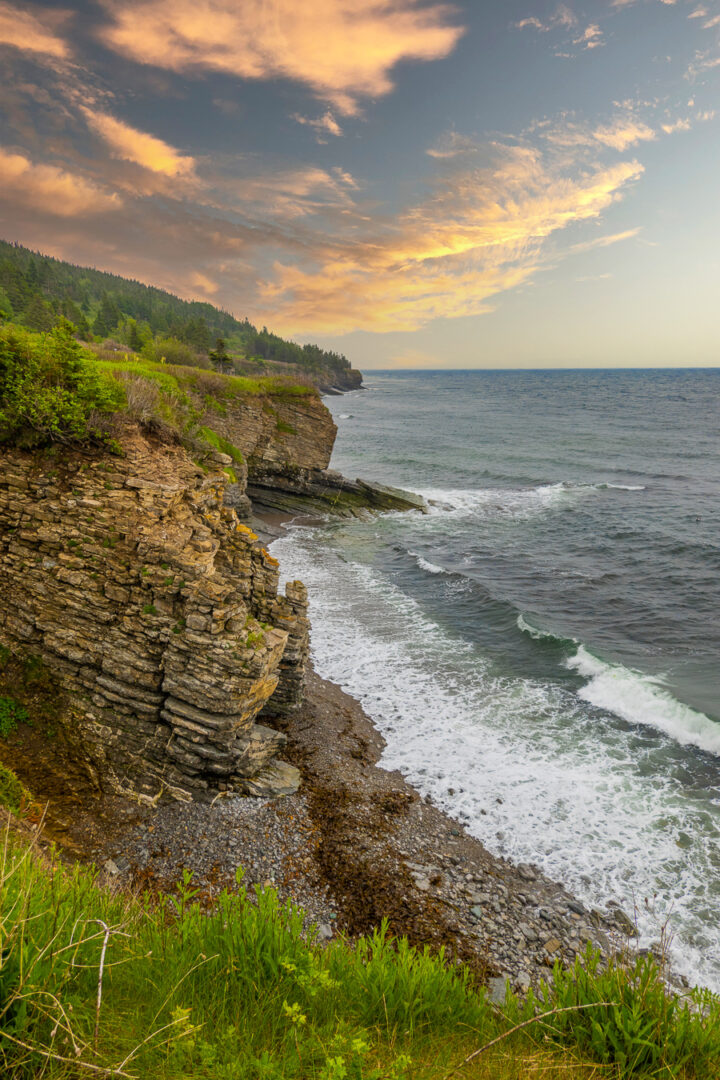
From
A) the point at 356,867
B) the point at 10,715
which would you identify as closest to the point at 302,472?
the point at 10,715

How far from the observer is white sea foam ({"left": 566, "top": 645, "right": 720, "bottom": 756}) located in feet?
53.0

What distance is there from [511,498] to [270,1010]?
46.1 m

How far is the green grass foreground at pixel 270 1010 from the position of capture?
3.12m

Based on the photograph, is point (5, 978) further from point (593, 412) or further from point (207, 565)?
point (593, 412)

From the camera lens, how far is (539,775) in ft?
47.7

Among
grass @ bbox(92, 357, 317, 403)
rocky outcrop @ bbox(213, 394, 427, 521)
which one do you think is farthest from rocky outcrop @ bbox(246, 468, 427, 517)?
grass @ bbox(92, 357, 317, 403)

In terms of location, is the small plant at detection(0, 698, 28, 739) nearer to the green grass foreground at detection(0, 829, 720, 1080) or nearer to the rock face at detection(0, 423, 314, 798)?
the rock face at detection(0, 423, 314, 798)

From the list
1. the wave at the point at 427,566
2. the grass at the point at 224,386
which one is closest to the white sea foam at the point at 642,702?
the wave at the point at 427,566

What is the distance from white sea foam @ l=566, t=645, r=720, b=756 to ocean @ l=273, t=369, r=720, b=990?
71mm

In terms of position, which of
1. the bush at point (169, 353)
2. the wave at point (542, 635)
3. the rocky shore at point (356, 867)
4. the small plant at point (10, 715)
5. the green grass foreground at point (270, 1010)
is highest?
the bush at point (169, 353)

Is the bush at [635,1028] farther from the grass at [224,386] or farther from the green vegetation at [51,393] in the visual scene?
Answer: the grass at [224,386]

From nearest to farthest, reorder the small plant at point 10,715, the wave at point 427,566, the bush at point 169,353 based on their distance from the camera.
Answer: the small plant at point 10,715
the wave at point 427,566
the bush at point 169,353

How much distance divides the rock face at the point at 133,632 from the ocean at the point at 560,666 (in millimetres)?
5968

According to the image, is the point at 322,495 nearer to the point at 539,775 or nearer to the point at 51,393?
the point at 51,393
